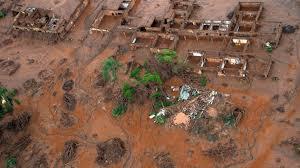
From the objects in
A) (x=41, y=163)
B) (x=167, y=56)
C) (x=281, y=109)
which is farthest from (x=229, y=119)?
(x=41, y=163)

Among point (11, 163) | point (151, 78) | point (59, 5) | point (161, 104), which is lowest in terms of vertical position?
point (11, 163)

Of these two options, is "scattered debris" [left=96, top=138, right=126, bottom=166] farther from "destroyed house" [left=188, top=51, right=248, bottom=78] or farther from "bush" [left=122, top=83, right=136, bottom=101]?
"destroyed house" [left=188, top=51, right=248, bottom=78]

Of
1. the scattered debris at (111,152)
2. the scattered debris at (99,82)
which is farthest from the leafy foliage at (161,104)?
the scattered debris at (99,82)

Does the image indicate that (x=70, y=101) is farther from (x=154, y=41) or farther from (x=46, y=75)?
(x=154, y=41)

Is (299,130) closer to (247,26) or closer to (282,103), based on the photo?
(282,103)

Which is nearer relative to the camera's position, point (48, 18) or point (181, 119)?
point (181, 119)

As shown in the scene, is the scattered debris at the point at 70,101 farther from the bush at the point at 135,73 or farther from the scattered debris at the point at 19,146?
the bush at the point at 135,73

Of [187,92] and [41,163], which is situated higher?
[187,92]

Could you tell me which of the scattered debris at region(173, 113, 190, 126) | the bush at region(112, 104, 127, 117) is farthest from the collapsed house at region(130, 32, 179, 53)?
the scattered debris at region(173, 113, 190, 126)
